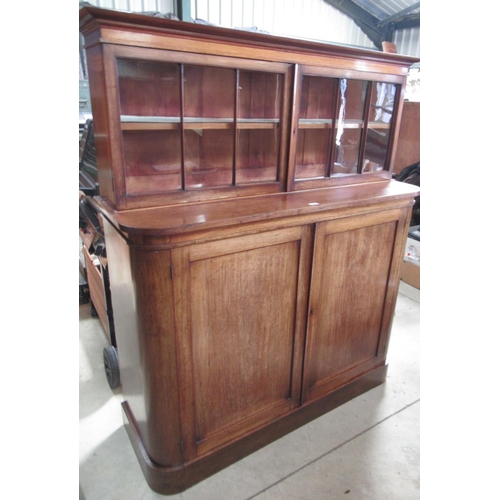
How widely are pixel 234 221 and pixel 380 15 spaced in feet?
17.0

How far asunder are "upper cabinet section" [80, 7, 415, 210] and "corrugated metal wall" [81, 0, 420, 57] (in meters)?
2.65

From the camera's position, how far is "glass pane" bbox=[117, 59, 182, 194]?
4.22 feet

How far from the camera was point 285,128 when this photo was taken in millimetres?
1531

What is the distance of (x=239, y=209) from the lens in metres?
1.37

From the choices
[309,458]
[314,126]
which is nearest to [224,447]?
[309,458]

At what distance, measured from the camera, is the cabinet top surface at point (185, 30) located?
108 centimetres

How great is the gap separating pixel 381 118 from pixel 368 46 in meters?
4.21

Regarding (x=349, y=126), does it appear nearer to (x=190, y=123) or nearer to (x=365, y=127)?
(x=365, y=127)

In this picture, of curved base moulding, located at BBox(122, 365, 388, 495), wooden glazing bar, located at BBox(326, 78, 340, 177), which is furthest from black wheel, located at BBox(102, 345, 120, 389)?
wooden glazing bar, located at BBox(326, 78, 340, 177)

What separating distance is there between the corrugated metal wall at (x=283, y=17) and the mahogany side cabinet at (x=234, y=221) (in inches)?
105
